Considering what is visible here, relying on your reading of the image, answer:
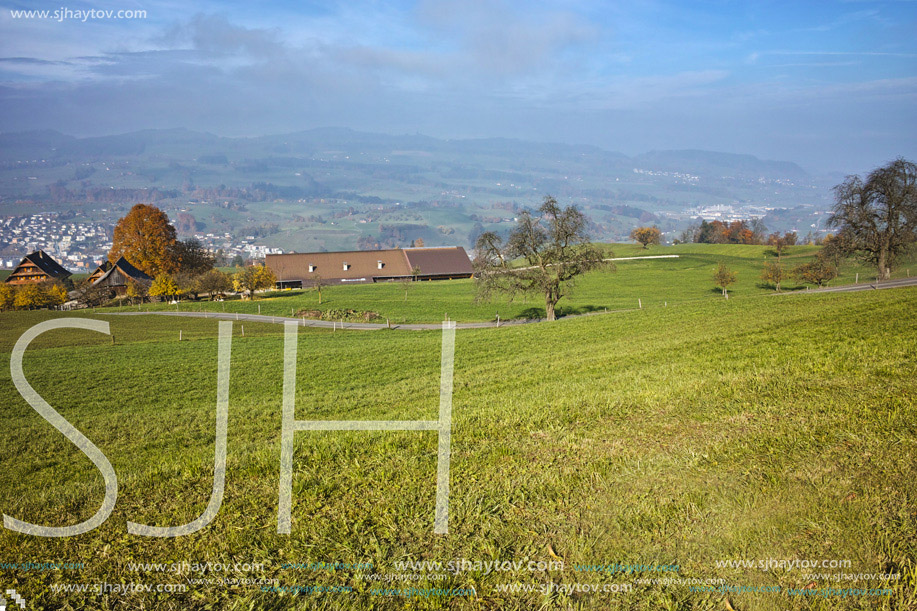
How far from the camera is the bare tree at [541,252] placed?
43.3 metres

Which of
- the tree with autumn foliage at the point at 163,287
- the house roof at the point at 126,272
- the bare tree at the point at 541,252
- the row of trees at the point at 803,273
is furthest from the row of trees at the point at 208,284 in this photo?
the row of trees at the point at 803,273

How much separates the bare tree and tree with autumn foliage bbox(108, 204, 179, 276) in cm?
6328

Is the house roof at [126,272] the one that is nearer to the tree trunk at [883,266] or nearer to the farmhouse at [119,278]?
the farmhouse at [119,278]

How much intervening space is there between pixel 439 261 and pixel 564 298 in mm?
48346

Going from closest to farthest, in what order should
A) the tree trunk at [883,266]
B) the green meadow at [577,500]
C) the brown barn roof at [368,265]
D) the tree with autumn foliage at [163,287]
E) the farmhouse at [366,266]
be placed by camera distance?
the green meadow at [577,500] → the tree trunk at [883,266] → the tree with autumn foliage at [163,287] → the farmhouse at [366,266] → the brown barn roof at [368,265]

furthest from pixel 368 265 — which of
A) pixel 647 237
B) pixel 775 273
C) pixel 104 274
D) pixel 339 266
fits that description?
pixel 775 273

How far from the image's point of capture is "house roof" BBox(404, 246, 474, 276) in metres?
109

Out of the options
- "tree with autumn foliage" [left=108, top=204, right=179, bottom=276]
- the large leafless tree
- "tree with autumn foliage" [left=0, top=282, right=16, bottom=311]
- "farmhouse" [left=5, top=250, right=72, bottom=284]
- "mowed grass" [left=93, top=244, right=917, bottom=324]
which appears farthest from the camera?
"farmhouse" [left=5, top=250, right=72, bottom=284]

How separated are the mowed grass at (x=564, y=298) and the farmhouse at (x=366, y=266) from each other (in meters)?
15.0

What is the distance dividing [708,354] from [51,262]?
482 ft

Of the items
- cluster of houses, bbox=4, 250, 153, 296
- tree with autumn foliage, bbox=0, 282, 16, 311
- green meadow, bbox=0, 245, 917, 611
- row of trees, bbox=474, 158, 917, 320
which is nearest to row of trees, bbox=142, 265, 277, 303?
cluster of houses, bbox=4, 250, 153, 296

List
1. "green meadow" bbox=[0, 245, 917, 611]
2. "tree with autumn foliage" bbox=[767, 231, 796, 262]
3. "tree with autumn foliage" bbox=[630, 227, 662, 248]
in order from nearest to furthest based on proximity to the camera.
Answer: "green meadow" bbox=[0, 245, 917, 611] → "tree with autumn foliage" bbox=[767, 231, 796, 262] → "tree with autumn foliage" bbox=[630, 227, 662, 248]

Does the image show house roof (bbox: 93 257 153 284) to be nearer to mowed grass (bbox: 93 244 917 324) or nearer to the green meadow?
mowed grass (bbox: 93 244 917 324)

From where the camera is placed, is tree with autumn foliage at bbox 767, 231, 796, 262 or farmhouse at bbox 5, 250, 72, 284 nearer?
tree with autumn foliage at bbox 767, 231, 796, 262
